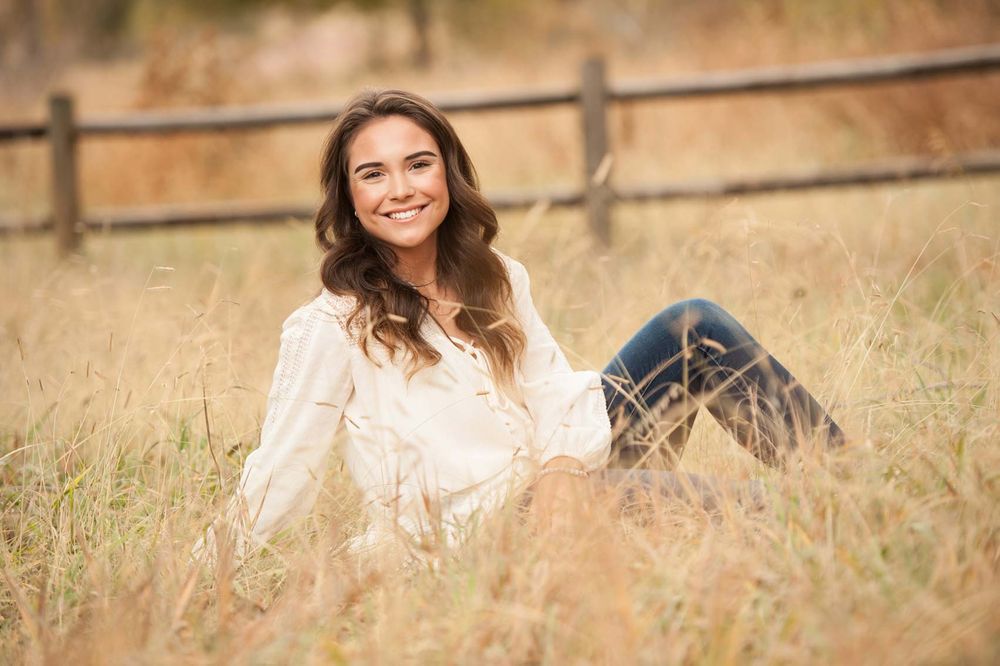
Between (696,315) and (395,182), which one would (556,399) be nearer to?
(696,315)

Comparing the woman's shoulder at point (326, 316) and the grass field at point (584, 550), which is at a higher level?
the woman's shoulder at point (326, 316)

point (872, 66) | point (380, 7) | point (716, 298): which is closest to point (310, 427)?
point (716, 298)

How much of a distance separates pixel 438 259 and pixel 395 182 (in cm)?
25

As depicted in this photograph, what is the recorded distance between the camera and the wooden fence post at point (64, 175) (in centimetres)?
592

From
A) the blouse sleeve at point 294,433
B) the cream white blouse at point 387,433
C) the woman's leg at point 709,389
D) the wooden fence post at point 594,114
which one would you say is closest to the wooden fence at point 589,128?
the wooden fence post at point 594,114

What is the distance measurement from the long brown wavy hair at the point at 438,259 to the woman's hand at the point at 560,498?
25 cm

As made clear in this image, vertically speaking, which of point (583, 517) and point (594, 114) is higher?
point (594, 114)

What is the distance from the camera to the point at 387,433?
219 cm

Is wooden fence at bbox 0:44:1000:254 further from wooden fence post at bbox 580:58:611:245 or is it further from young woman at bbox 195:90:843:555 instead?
young woman at bbox 195:90:843:555

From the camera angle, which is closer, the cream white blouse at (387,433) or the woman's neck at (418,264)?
the cream white blouse at (387,433)

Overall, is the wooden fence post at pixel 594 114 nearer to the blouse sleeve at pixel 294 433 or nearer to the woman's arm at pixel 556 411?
the woman's arm at pixel 556 411

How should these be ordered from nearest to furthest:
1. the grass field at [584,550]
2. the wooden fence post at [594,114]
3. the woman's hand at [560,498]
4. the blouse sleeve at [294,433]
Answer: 1. the grass field at [584,550]
2. the woman's hand at [560,498]
3. the blouse sleeve at [294,433]
4. the wooden fence post at [594,114]

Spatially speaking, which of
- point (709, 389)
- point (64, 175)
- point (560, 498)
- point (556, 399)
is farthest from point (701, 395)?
point (64, 175)

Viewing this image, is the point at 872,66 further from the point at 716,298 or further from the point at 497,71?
the point at 497,71
